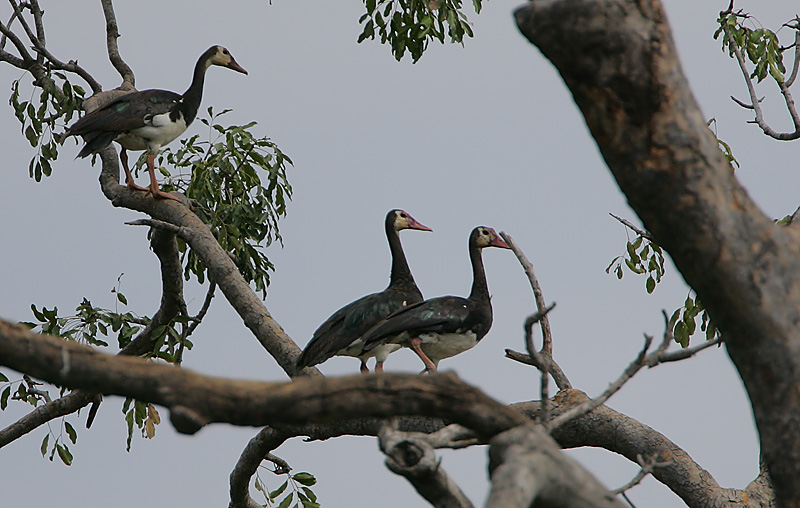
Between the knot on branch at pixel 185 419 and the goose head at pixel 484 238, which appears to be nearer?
the knot on branch at pixel 185 419

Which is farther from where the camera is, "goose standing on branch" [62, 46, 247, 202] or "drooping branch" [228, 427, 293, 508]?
"goose standing on branch" [62, 46, 247, 202]

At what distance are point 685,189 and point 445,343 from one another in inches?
203

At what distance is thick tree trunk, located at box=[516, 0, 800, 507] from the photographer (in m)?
2.15

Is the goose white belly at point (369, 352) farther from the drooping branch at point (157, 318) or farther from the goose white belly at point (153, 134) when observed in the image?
the goose white belly at point (153, 134)

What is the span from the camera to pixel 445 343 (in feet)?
24.0

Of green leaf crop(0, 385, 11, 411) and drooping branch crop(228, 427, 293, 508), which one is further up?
green leaf crop(0, 385, 11, 411)

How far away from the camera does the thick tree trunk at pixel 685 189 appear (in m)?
2.15

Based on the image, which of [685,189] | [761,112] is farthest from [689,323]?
[685,189]

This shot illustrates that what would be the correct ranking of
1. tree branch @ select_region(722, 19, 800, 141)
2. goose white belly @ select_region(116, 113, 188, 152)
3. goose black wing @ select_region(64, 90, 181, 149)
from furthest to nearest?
goose white belly @ select_region(116, 113, 188, 152) < goose black wing @ select_region(64, 90, 181, 149) < tree branch @ select_region(722, 19, 800, 141)

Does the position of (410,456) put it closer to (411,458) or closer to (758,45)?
(411,458)

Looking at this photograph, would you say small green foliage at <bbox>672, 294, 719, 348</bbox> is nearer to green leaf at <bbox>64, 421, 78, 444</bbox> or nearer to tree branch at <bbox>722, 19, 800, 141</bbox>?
tree branch at <bbox>722, 19, 800, 141</bbox>

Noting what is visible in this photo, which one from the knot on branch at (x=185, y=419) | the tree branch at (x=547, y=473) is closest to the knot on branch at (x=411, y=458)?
the tree branch at (x=547, y=473)

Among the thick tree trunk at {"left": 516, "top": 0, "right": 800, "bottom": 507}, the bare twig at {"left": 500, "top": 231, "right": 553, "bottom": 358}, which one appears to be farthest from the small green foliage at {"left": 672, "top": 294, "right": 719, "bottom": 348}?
the thick tree trunk at {"left": 516, "top": 0, "right": 800, "bottom": 507}

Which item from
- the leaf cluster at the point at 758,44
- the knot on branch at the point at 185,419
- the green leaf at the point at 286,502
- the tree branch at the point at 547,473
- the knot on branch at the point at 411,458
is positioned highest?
the leaf cluster at the point at 758,44
